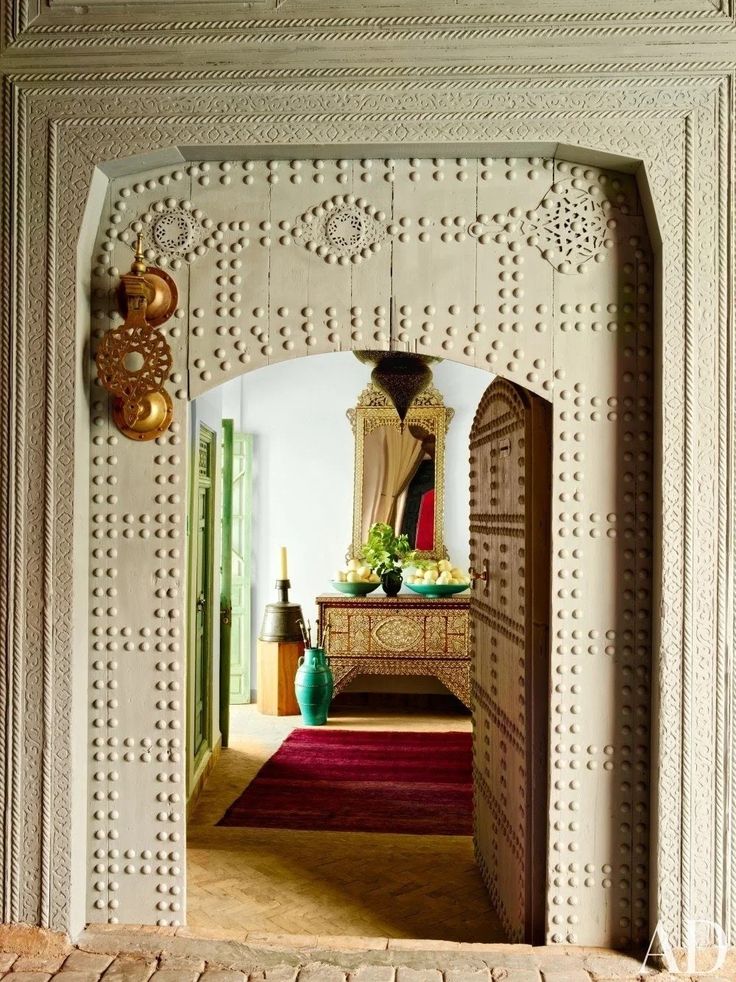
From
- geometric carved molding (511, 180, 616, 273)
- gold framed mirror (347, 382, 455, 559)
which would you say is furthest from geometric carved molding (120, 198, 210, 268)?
gold framed mirror (347, 382, 455, 559)

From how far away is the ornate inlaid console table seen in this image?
7.04m

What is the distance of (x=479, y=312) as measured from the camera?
9.60 ft

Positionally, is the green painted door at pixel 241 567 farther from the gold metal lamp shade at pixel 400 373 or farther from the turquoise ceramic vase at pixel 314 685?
the gold metal lamp shade at pixel 400 373

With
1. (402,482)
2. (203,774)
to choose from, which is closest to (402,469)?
(402,482)

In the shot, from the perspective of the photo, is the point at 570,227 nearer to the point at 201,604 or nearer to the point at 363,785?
the point at 201,604

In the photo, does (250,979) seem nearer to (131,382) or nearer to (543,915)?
(543,915)

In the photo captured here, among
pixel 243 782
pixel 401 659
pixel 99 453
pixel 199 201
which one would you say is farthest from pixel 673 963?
pixel 401 659

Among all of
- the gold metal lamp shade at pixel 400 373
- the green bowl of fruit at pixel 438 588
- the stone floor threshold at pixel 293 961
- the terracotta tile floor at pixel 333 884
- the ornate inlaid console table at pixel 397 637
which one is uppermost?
the gold metal lamp shade at pixel 400 373

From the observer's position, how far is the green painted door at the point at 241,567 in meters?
7.94

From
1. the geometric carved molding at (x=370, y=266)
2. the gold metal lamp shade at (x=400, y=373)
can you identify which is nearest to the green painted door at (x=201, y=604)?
the gold metal lamp shade at (x=400, y=373)

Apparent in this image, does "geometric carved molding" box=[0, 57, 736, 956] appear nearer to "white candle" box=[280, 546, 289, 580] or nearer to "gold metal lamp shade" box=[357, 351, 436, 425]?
"gold metal lamp shade" box=[357, 351, 436, 425]

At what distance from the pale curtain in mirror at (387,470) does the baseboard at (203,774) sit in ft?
8.09

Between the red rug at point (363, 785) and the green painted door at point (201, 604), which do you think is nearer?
the red rug at point (363, 785)

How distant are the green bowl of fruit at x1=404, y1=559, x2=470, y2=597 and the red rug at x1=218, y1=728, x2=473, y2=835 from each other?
47.1 inches
